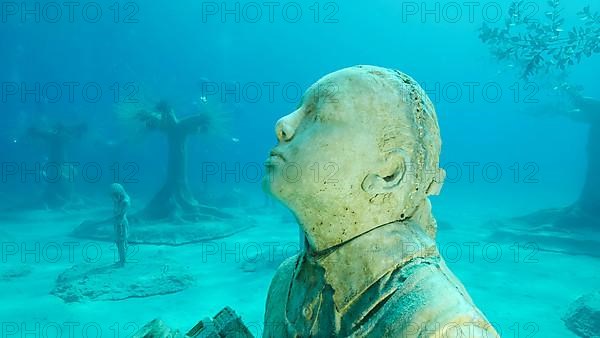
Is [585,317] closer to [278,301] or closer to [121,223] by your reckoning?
[278,301]

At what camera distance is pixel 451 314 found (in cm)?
153

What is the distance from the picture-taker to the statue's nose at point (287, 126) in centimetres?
195

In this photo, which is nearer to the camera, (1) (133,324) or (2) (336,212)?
(2) (336,212)

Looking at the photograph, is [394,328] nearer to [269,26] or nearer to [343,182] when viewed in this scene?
[343,182]

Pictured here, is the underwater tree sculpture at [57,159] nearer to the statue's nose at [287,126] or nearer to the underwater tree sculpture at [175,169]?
the underwater tree sculpture at [175,169]

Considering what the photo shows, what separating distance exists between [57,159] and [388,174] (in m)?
22.4

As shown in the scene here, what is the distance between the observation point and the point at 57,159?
69.0 feet

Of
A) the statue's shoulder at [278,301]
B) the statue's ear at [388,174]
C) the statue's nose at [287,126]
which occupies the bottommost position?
the statue's shoulder at [278,301]

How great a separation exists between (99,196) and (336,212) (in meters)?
27.0

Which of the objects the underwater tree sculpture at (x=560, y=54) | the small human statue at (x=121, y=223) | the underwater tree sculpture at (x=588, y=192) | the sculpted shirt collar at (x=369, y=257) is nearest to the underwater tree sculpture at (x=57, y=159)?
the small human statue at (x=121, y=223)

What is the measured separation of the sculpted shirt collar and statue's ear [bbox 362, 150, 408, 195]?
0.55 ft

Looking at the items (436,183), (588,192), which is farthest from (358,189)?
(588,192)

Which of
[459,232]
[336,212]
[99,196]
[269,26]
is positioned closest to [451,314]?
[336,212]

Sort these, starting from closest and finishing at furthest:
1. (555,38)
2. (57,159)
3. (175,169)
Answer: (555,38), (175,169), (57,159)
